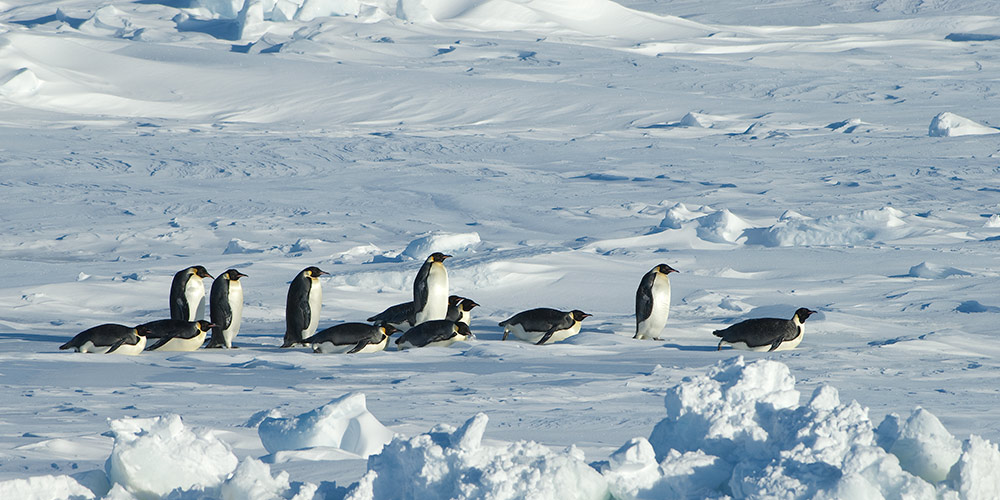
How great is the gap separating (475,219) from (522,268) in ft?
11.4

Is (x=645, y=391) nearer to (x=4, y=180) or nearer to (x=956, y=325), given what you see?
(x=956, y=325)

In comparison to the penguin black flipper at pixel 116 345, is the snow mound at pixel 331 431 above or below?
above

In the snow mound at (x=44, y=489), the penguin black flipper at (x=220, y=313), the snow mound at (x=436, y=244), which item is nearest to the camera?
the snow mound at (x=44, y=489)

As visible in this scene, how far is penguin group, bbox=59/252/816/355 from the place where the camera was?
6.28m

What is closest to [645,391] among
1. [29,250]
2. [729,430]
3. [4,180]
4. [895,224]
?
[729,430]

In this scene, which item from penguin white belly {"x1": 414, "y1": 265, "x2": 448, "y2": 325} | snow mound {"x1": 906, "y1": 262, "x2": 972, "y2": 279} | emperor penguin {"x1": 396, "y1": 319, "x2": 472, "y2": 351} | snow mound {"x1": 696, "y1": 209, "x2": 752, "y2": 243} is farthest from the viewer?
snow mound {"x1": 696, "y1": 209, "x2": 752, "y2": 243}

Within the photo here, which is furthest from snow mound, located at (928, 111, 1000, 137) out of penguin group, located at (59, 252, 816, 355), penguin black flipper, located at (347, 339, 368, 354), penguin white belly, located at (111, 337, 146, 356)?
penguin white belly, located at (111, 337, 146, 356)

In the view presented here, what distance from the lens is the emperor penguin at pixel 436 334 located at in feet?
21.7

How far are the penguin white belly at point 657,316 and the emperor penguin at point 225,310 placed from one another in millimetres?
2552

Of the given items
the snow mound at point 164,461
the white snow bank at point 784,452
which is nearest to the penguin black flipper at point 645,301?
the white snow bank at point 784,452

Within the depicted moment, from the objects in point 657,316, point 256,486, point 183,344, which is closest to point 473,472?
point 256,486

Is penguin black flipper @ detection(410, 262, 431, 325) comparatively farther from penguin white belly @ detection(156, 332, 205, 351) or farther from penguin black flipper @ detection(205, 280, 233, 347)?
penguin white belly @ detection(156, 332, 205, 351)

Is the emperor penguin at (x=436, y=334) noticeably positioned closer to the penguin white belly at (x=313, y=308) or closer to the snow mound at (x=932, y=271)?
the penguin white belly at (x=313, y=308)

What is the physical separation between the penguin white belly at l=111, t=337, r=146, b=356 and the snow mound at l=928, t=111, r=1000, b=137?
41.5 feet
